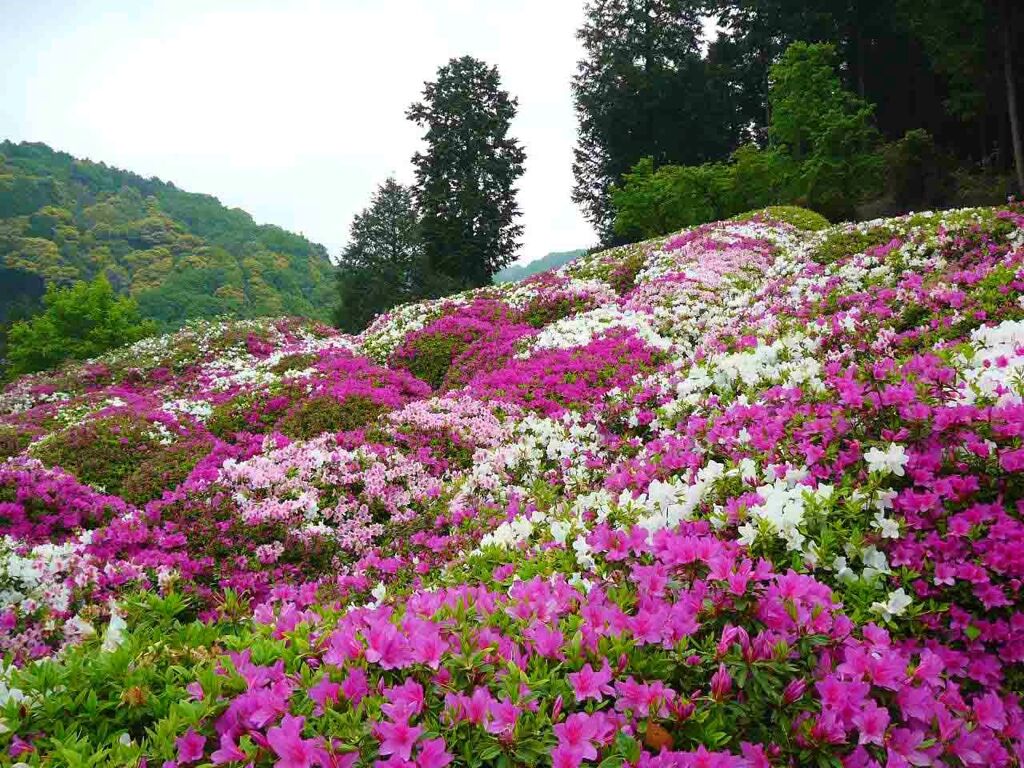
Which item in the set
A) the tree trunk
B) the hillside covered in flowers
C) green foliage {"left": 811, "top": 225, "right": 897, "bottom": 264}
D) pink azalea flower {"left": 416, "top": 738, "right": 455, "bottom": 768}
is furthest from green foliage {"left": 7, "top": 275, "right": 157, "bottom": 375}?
the tree trunk

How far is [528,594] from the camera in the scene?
2768 millimetres

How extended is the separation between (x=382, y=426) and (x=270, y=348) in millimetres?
12743

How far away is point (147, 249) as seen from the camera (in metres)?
79.1

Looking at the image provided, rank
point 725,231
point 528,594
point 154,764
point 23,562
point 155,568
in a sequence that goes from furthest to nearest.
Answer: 1. point 725,231
2. point 155,568
3. point 23,562
4. point 528,594
5. point 154,764

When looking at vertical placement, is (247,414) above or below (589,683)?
above

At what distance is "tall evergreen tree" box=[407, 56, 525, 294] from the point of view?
38562mm

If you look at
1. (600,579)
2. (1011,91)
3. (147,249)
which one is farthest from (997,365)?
(147,249)

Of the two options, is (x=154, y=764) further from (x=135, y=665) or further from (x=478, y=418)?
(x=478, y=418)

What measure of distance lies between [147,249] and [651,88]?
2706 inches

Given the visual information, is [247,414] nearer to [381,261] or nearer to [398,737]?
[398,737]

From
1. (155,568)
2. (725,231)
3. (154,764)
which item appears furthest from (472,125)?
(154,764)

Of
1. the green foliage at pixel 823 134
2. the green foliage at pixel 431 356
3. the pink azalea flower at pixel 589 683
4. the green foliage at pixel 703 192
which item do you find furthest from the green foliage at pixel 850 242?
the green foliage at pixel 703 192

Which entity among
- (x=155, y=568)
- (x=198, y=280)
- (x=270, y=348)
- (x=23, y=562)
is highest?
(x=198, y=280)

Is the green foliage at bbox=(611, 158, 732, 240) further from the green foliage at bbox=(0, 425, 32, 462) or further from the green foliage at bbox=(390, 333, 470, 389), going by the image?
the green foliage at bbox=(0, 425, 32, 462)
